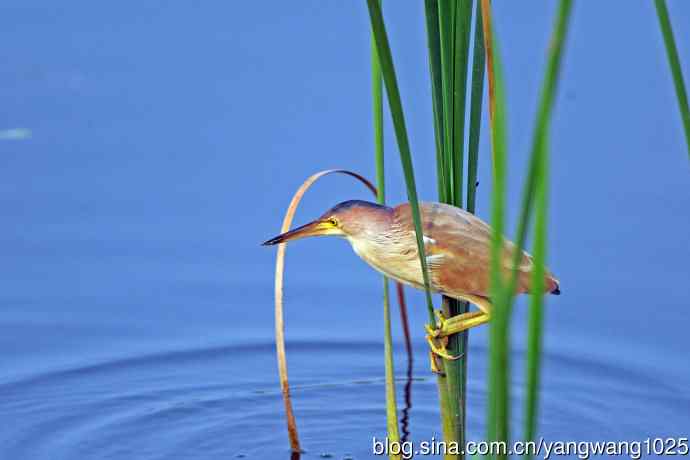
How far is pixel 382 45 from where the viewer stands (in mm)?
1887

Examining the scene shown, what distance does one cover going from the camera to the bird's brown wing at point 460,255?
2.79 metres

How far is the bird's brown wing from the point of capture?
279 centimetres

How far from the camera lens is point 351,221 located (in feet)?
9.61

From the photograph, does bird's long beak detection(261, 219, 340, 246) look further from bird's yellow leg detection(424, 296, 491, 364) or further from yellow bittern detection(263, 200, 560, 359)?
bird's yellow leg detection(424, 296, 491, 364)

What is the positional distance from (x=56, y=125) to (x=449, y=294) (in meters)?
3.13

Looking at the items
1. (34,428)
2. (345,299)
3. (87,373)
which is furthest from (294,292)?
(34,428)

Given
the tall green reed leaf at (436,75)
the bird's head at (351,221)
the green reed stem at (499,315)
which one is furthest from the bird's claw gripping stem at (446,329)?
the green reed stem at (499,315)

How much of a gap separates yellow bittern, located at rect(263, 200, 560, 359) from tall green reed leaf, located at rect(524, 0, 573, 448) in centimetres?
122

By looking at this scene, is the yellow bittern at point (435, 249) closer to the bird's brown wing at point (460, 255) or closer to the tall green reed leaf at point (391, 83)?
the bird's brown wing at point (460, 255)

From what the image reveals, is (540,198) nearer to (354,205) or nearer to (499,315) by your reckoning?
(499,315)

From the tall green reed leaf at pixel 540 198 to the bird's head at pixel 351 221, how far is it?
141 centimetres

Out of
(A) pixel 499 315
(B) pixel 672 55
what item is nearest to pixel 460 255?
(B) pixel 672 55

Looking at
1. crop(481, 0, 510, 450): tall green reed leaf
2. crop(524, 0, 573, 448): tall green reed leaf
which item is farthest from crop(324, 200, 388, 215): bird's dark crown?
crop(524, 0, 573, 448): tall green reed leaf

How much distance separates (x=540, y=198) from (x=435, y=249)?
1.47m
